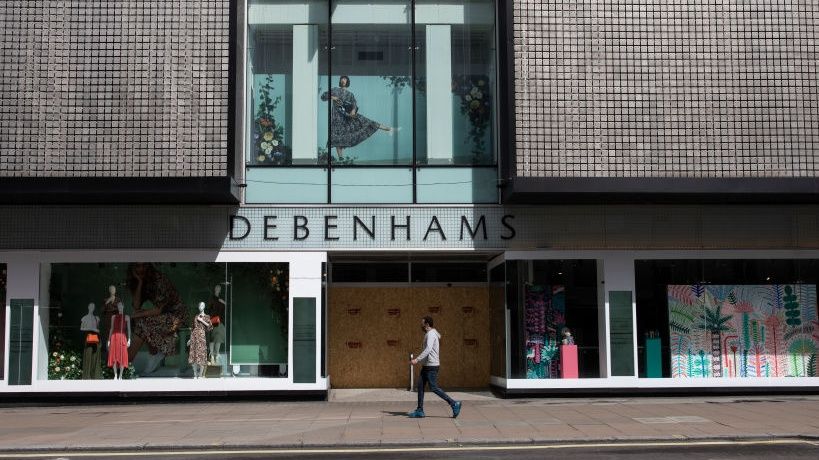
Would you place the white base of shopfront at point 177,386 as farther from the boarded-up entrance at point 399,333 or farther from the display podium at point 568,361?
the display podium at point 568,361

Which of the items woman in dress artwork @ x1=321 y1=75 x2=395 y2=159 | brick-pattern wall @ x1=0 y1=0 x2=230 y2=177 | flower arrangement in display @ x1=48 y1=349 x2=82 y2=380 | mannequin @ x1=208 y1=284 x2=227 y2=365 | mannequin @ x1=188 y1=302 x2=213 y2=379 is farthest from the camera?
woman in dress artwork @ x1=321 y1=75 x2=395 y2=159

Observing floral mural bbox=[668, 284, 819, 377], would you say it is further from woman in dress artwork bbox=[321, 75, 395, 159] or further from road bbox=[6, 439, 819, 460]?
woman in dress artwork bbox=[321, 75, 395, 159]

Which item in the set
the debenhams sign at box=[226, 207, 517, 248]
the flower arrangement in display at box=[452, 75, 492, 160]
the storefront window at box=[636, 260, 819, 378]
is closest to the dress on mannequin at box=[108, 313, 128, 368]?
the debenhams sign at box=[226, 207, 517, 248]

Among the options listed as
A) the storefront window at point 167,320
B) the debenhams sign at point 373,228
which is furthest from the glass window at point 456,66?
the storefront window at point 167,320

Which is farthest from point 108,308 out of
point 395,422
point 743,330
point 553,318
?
point 743,330

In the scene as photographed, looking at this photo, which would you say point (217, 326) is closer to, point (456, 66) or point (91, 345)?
point (91, 345)

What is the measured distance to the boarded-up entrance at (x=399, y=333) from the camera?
63.9 feet

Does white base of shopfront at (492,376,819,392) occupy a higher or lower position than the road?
higher

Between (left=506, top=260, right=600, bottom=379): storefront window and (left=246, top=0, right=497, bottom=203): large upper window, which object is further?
(left=246, top=0, right=497, bottom=203): large upper window

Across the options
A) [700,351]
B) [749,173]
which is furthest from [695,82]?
[700,351]

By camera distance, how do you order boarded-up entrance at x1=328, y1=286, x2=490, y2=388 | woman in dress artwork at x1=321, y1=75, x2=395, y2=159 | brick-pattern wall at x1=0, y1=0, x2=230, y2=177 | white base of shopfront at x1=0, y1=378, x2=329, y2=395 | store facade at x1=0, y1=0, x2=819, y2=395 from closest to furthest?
brick-pattern wall at x1=0, y1=0, x2=230, y2=177
store facade at x1=0, y1=0, x2=819, y2=395
white base of shopfront at x1=0, y1=378, x2=329, y2=395
woman in dress artwork at x1=321, y1=75, x2=395, y2=159
boarded-up entrance at x1=328, y1=286, x2=490, y2=388

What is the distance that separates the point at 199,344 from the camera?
17.6 meters

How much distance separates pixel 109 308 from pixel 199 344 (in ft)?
6.34

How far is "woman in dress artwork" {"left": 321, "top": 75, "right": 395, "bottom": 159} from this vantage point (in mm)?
17875
